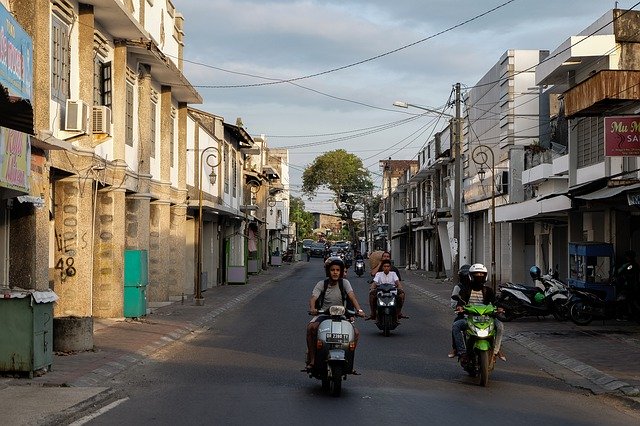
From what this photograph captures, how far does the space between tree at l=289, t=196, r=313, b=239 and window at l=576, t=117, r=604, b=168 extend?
331 feet

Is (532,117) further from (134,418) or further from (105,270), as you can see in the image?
(134,418)

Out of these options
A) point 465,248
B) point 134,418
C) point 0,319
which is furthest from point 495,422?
point 465,248

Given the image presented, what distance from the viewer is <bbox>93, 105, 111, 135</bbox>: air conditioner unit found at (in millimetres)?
19078

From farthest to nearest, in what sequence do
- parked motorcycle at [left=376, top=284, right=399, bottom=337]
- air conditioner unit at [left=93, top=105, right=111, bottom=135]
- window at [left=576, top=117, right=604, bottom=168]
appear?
window at [left=576, top=117, right=604, bottom=168] → parked motorcycle at [left=376, top=284, right=399, bottom=337] → air conditioner unit at [left=93, top=105, right=111, bottom=135]

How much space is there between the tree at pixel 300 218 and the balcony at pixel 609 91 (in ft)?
348

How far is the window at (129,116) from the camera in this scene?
24017mm

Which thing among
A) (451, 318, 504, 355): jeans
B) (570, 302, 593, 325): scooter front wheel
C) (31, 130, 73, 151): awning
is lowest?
(570, 302, 593, 325): scooter front wheel

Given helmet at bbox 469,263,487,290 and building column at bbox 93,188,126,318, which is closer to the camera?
helmet at bbox 469,263,487,290

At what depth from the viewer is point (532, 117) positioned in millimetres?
40750

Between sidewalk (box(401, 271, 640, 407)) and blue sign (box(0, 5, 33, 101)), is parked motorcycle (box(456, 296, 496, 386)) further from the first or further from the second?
blue sign (box(0, 5, 33, 101))

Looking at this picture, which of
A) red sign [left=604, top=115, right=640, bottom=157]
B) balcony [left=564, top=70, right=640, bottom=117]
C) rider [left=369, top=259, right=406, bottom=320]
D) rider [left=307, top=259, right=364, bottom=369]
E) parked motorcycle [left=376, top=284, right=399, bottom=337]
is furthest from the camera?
balcony [left=564, top=70, right=640, bottom=117]

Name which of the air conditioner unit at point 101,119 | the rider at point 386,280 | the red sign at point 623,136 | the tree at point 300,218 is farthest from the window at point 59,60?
the tree at point 300,218

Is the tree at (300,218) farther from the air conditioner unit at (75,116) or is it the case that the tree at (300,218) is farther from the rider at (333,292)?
the rider at (333,292)

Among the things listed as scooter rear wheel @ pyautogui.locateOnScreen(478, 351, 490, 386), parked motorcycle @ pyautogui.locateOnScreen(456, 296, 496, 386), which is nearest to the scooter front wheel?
parked motorcycle @ pyautogui.locateOnScreen(456, 296, 496, 386)
